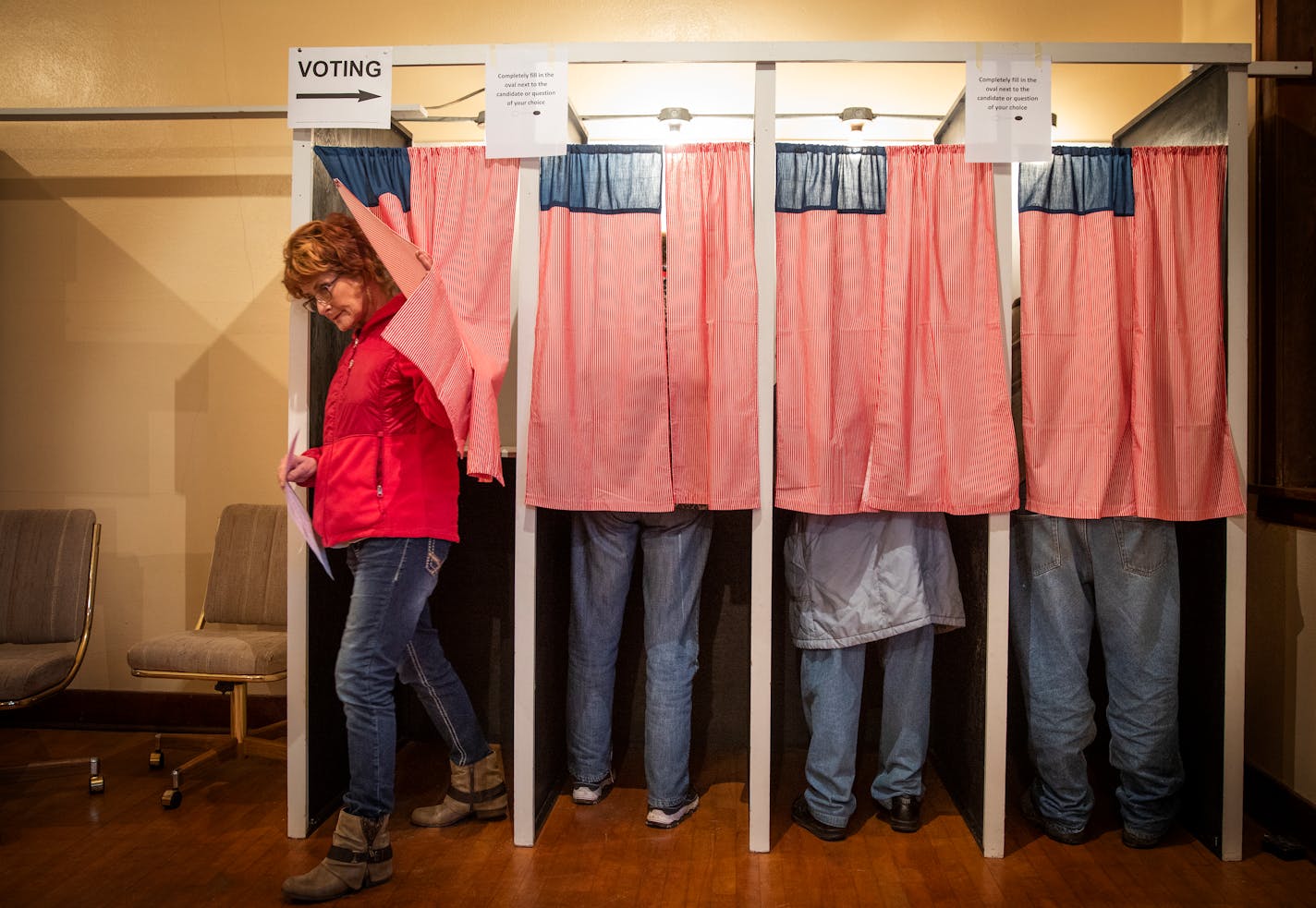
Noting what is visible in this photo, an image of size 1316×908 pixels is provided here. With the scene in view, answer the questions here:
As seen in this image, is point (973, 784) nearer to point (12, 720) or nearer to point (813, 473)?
point (813, 473)

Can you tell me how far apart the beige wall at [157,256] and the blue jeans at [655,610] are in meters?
1.77

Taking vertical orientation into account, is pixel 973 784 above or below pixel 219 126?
below

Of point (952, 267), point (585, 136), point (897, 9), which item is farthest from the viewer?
point (897, 9)

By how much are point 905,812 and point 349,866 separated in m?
1.59

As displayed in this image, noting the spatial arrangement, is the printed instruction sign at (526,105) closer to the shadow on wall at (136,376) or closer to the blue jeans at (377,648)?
the blue jeans at (377,648)

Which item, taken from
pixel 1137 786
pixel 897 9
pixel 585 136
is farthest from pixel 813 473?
pixel 897 9

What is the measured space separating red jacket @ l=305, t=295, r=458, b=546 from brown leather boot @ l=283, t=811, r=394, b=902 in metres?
0.77

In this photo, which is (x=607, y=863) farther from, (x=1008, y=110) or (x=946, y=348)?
(x=1008, y=110)

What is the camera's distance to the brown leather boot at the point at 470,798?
2.85 metres

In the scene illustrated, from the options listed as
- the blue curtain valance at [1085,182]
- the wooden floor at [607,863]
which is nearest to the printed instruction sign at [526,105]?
the blue curtain valance at [1085,182]

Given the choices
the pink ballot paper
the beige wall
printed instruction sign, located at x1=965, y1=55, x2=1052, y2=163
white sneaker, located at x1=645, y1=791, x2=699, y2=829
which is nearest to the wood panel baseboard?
the beige wall

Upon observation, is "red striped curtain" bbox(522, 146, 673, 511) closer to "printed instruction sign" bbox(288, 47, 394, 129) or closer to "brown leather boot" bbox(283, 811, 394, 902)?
"printed instruction sign" bbox(288, 47, 394, 129)

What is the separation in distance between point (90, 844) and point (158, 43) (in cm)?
314

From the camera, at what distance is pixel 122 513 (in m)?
3.95
